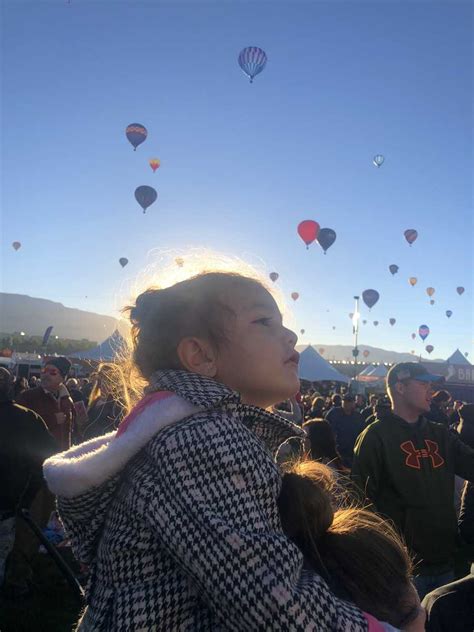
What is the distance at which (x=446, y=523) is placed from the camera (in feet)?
11.1

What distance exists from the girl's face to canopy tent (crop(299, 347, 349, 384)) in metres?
20.3

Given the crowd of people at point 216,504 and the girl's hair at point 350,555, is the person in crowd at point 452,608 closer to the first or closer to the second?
the crowd of people at point 216,504

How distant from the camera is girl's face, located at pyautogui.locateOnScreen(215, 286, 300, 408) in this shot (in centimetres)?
131

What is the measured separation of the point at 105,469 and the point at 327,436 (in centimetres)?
485

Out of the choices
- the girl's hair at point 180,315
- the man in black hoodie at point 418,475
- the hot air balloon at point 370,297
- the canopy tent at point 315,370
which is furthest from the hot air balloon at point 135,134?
the girl's hair at point 180,315

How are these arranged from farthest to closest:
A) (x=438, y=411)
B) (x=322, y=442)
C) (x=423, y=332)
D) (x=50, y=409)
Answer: (x=423, y=332) < (x=438, y=411) < (x=50, y=409) < (x=322, y=442)

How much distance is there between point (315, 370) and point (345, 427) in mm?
13387

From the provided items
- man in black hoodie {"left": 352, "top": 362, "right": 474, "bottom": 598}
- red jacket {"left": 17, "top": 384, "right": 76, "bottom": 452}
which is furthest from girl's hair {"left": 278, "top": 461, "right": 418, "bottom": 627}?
red jacket {"left": 17, "top": 384, "right": 76, "bottom": 452}

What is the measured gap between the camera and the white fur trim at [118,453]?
3.53ft

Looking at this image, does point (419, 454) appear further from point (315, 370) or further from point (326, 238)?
point (326, 238)

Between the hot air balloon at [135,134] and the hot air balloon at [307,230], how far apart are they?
26.0 ft

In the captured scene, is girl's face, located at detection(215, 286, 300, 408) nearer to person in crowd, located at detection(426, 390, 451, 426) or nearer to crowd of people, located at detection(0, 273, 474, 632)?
crowd of people, located at detection(0, 273, 474, 632)

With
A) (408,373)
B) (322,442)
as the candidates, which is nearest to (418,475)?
(408,373)

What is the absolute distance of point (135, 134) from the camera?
2114 centimetres
